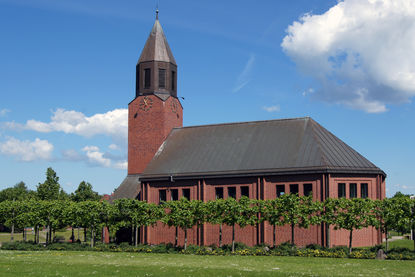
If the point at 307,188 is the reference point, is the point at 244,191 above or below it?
below

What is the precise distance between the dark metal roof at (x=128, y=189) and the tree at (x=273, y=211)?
56.7 feet

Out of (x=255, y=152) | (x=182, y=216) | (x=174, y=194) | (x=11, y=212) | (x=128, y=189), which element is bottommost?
(x=11, y=212)

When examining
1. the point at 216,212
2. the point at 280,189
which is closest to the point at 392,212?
the point at 280,189

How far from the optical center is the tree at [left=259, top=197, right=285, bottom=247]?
38.2 m

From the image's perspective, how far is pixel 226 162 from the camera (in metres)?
46.4

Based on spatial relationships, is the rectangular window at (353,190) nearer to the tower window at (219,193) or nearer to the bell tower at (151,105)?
the tower window at (219,193)

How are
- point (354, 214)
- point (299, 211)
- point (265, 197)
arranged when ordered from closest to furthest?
point (354, 214) < point (299, 211) < point (265, 197)

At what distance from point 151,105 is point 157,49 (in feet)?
21.2

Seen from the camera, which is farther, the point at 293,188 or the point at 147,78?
the point at 147,78

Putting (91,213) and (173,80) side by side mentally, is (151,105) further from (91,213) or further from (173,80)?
(91,213)

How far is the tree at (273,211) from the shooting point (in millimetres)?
38188

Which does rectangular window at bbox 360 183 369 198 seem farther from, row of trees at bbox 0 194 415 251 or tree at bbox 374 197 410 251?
tree at bbox 374 197 410 251

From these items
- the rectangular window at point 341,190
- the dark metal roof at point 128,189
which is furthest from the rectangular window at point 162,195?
the rectangular window at point 341,190

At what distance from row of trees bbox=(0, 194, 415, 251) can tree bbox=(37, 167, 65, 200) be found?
12362mm
